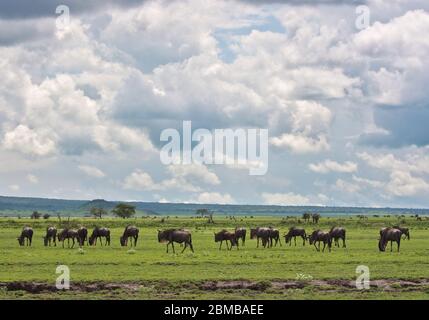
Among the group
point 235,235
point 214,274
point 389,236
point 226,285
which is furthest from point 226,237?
point 226,285

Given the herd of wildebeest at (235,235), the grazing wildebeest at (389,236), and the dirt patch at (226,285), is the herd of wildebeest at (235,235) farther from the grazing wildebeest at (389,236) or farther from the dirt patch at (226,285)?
the dirt patch at (226,285)

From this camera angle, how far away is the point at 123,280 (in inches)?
1336

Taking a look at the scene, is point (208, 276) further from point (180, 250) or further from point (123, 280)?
point (180, 250)

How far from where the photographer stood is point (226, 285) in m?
32.9

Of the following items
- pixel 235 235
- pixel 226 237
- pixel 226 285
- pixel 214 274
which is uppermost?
pixel 235 235

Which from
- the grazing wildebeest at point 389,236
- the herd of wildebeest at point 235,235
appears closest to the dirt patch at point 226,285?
the herd of wildebeest at point 235,235

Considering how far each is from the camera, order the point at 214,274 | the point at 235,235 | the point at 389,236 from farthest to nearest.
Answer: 1. the point at 235,235
2. the point at 389,236
3. the point at 214,274

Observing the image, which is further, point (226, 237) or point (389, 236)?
point (226, 237)

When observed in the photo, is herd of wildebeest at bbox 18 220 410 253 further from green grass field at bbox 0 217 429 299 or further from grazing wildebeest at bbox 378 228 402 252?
green grass field at bbox 0 217 429 299

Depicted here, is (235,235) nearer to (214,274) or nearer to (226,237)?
(226,237)

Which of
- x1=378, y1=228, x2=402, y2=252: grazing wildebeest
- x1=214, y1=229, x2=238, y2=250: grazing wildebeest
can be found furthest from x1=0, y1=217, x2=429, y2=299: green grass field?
x1=214, y1=229, x2=238, y2=250: grazing wildebeest

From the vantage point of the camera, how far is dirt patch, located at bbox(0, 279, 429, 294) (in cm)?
3209

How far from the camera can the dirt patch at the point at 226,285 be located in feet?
105
